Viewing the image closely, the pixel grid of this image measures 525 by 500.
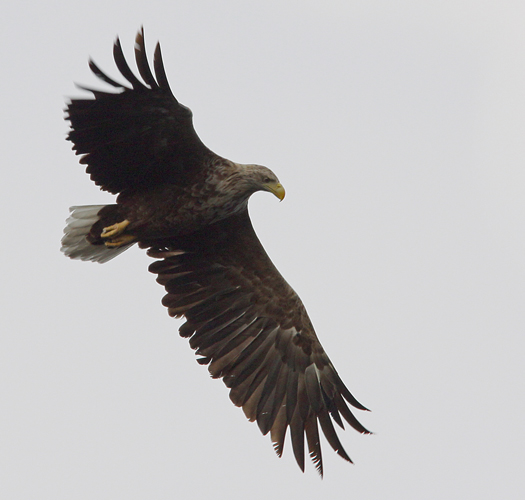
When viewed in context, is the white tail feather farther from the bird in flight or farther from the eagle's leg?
the eagle's leg

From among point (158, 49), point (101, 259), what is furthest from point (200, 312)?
point (158, 49)

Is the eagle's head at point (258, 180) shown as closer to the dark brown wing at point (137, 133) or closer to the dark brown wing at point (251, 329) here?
the dark brown wing at point (137, 133)

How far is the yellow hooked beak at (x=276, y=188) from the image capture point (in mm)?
8484

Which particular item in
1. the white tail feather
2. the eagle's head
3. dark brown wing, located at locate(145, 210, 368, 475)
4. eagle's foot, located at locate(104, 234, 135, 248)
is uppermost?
the white tail feather

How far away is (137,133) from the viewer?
7.98 m

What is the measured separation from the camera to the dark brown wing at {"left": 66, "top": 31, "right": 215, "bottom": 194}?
7516 mm

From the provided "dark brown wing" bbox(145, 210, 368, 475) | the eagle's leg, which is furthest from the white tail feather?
"dark brown wing" bbox(145, 210, 368, 475)

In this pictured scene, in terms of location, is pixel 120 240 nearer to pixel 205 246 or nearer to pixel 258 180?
pixel 205 246

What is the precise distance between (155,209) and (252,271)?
4.56 feet

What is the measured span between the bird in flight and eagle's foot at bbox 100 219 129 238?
0.01 m

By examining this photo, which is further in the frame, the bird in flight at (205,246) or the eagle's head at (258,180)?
the eagle's head at (258,180)

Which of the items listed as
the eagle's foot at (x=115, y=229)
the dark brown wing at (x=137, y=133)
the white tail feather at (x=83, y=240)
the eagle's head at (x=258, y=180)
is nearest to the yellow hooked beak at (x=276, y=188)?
the eagle's head at (x=258, y=180)

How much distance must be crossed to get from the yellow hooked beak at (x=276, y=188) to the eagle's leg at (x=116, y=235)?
54.5 inches

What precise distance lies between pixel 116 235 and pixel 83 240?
0.57 meters
